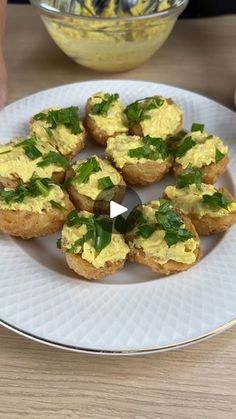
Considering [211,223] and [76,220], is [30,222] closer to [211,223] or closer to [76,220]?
[76,220]

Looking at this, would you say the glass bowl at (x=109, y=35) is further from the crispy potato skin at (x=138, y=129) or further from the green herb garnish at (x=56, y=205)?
the green herb garnish at (x=56, y=205)

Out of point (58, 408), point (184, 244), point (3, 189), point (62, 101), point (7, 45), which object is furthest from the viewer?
point (7, 45)

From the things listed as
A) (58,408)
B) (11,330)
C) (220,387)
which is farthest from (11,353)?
(220,387)

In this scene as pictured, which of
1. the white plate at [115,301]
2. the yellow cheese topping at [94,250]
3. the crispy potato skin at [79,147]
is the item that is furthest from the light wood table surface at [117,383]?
the crispy potato skin at [79,147]

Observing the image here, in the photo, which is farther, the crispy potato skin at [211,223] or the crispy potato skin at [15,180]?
the crispy potato skin at [15,180]

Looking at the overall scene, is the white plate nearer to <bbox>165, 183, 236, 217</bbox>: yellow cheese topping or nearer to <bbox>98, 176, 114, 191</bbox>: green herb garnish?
<bbox>165, 183, 236, 217</bbox>: yellow cheese topping

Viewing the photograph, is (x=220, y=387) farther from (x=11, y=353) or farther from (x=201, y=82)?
(x=201, y=82)
